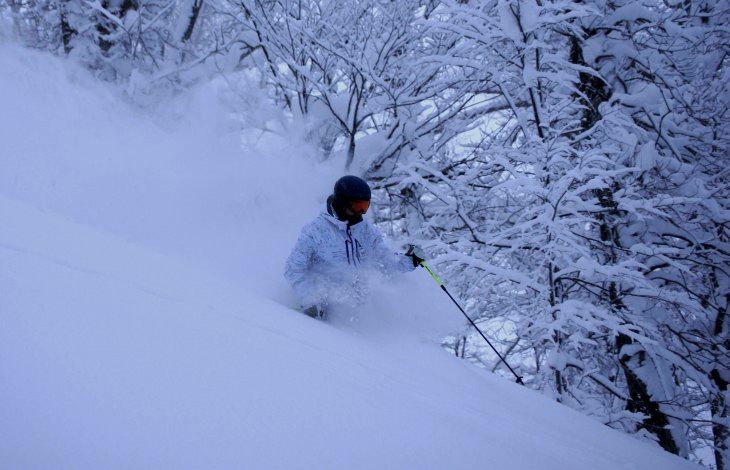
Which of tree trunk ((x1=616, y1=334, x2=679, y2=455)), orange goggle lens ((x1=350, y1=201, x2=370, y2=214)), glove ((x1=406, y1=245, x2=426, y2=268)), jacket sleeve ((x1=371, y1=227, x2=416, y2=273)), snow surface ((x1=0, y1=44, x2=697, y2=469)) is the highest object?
orange goggle lens ((x1=350, y1=201, x2=370, y2=214))

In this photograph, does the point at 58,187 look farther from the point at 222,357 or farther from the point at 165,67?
the point at 165,67

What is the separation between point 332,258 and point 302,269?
0.85 feet

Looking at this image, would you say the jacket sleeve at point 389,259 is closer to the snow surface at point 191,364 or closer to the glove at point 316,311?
the snow surface at point 191,364

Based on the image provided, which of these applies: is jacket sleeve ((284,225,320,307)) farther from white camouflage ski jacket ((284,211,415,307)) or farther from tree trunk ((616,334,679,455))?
tree trunk ((616,334,679,455))

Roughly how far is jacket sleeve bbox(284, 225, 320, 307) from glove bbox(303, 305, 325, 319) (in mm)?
48

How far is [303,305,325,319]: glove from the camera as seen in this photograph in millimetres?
3176

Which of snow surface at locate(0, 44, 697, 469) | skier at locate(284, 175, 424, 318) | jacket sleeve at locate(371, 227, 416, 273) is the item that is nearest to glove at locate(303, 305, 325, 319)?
skier at locate(284, 175, 424, 318)

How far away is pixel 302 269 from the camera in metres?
3.15

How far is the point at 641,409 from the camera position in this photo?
14.5 feet

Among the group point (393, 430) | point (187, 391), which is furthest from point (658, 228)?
point (187, 391)

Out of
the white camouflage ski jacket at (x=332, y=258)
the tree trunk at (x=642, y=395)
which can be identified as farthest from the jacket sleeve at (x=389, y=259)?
the tree trunk at (x=642, y=395)

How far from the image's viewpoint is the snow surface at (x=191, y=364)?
0.91 meters

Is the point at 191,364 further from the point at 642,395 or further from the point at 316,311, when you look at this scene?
the point at 642,395

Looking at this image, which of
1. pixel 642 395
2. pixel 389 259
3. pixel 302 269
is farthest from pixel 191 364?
pixel 642 395
